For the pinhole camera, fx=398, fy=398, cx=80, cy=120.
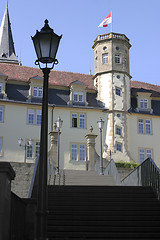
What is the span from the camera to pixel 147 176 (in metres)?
15.0

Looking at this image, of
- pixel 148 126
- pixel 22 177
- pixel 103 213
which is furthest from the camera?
pixel 148 126

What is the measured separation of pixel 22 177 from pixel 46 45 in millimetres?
19661

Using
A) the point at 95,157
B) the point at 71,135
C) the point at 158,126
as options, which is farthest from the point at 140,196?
the point at 158,126

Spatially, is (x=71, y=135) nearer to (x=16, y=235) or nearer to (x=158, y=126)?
(x=158, y=126)

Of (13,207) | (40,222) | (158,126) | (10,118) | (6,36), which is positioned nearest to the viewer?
(40,222)

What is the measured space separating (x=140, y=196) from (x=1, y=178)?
670cm

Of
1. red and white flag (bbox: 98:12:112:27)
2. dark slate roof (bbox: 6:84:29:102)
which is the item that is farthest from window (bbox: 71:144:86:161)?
red and white flag (bbox: 98:12:112:27)

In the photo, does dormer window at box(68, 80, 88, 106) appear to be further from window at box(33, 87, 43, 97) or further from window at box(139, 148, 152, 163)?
window at box(139, 148, 152, 163)

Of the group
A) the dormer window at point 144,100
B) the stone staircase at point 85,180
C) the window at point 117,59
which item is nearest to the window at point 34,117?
the window at point 117,59

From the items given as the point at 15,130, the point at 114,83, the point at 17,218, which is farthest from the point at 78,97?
the point at 17,218

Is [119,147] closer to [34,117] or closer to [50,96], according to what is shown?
[50,96]

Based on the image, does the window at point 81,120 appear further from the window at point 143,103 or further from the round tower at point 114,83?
the window at point 143,103

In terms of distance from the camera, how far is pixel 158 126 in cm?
3984

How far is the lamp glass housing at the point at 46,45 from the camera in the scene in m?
7.15
